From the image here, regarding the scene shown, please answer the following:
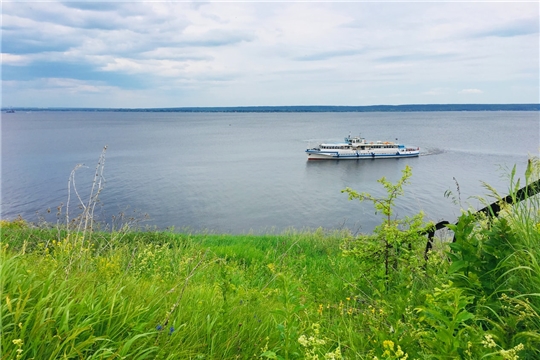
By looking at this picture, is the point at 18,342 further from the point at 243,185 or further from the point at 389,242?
the point at 243,185

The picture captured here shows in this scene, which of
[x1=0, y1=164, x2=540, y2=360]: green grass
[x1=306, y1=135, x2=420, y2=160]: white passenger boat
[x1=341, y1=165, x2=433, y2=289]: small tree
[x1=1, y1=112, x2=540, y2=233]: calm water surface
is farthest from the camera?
[x1=306, y1=135, x2=420, y2=160]: white passenger boat

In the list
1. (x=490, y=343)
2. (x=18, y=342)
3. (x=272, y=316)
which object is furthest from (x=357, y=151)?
(x=18, y=342)

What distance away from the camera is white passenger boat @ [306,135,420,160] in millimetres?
63344

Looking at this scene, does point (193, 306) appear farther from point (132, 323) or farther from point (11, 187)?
point (11, 187)

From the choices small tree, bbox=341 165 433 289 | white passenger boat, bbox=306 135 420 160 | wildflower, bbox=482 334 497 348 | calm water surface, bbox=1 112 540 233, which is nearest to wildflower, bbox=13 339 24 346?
wildflower, bbox=482 334 497 348

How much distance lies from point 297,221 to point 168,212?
34.8 ft

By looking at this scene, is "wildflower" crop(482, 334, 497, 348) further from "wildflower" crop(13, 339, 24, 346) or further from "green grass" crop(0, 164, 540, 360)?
"wildflower" crop(13, 339, 24, 346)

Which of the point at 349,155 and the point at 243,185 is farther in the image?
the point at 349,155

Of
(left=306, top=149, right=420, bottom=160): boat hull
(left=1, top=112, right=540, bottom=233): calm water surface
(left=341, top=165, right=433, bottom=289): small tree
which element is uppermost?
(left=341, top=165, right=433, bottom=289): small tree

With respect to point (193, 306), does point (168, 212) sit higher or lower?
lower

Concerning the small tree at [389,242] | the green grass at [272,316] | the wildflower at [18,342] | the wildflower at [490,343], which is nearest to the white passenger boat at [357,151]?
the small tree at [389,242]

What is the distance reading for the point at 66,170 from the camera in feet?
169

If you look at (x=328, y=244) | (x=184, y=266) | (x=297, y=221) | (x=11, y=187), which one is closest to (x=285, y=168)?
(x=297, y=221)

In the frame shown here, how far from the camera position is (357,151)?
64250 millimetres
